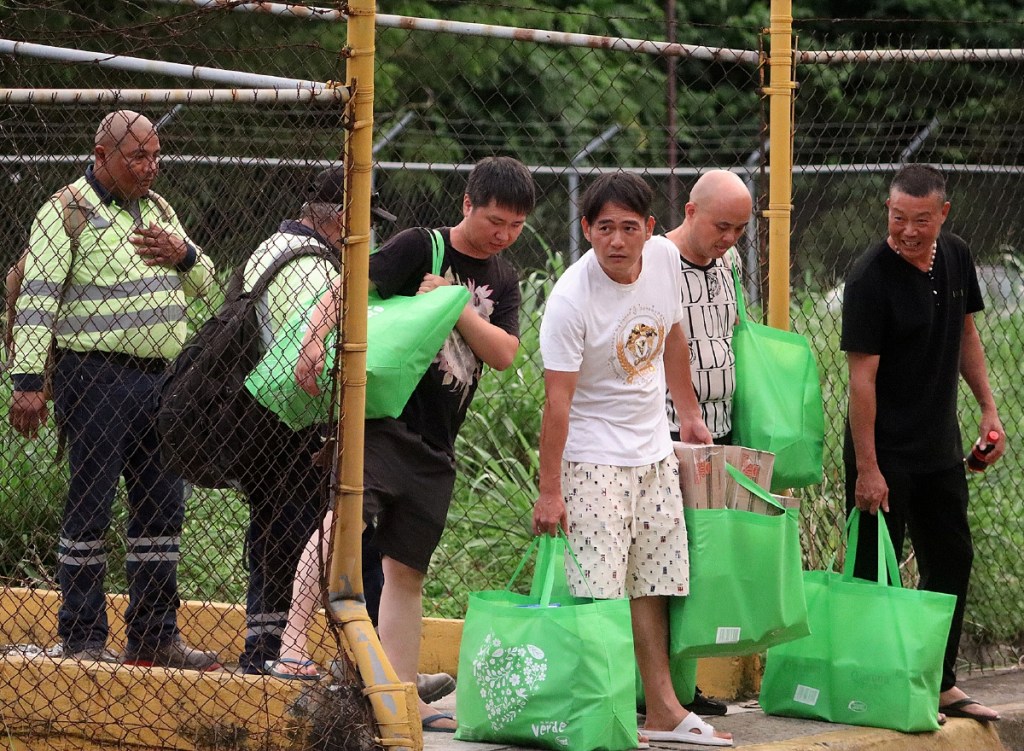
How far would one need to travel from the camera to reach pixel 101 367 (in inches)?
182

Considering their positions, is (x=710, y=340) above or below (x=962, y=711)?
above

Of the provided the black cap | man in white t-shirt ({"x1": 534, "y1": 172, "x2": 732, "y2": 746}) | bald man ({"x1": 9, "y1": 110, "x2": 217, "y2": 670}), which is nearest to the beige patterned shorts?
man in white t-shirt ({"x1": 534, "y1": 172, "x2": 732, "y2": 746})

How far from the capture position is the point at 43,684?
A: 4.05m

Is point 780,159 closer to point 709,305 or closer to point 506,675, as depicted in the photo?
point 709,305

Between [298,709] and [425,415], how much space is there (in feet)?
3.06

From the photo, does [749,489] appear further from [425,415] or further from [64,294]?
[64,294]

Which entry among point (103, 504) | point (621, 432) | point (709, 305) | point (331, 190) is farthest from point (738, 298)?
point (103, 504)

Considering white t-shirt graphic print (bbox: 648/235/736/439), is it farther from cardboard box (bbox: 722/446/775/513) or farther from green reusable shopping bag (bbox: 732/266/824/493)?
cardboard box (bbox: 722/446/775/513)

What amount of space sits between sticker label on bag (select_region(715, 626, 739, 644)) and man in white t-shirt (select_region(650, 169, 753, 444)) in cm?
70

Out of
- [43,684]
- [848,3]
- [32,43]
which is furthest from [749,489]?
[848,3]

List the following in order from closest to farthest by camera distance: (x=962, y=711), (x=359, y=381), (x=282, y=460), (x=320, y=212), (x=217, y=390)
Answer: (x=359, y=381) < (x=217, y=390) < (x=320, y=212) < (x=282, y=460) < (x=962, y=711)

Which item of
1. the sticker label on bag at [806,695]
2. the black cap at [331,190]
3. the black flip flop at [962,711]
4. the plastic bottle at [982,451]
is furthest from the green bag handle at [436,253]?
the black flip flop at [962,711]

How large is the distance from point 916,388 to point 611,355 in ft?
3.83

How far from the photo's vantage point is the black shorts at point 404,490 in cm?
409
